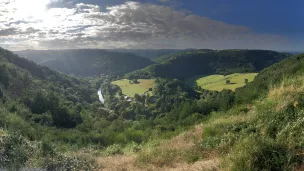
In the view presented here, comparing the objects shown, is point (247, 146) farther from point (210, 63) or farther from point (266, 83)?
point (210, 63)

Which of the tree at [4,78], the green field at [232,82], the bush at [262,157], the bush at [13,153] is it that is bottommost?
the green field at [232,82]

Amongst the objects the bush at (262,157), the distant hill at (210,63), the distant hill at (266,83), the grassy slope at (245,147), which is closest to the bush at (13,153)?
the grassy slope at (245,147)

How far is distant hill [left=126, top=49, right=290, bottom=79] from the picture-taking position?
5984 inches

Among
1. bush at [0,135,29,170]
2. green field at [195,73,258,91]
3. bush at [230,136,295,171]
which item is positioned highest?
bush at [230,136,295,171]

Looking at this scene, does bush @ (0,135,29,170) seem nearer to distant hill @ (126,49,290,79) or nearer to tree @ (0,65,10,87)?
tree @ (0,65,10,87)

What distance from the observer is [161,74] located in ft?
516

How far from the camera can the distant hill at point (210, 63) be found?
15200 centimetres

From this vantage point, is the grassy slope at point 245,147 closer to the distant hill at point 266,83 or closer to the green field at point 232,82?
the distant hill at point 266,83

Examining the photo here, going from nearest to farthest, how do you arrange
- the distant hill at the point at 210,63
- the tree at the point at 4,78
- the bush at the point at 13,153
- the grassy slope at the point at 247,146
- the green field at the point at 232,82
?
the grassy slope at the point at 247,146, the bush at the point at 13,153, the tree at the point at 4,78, the green field at the point at 232,82, the distant hill at the point at 210,63

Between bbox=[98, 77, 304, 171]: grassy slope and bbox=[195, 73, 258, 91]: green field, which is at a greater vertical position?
bbox=[98, 77, 304, 171]: grassy slope

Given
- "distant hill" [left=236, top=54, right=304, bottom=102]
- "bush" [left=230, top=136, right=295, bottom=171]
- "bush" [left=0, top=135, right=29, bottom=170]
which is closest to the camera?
"bush" [left=230, top=136, right=295, bottom=171]

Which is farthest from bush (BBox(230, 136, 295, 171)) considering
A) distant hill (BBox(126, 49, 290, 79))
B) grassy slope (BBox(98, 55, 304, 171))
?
distant hill (BBox(126, 49, 290, 79))

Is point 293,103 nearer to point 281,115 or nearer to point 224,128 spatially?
point 281,115

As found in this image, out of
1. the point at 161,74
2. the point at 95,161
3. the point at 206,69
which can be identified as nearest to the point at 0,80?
the point at 95,161
